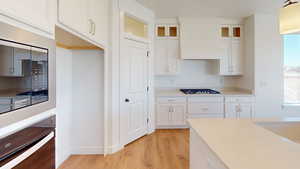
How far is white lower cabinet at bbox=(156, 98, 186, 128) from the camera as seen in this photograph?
4.03 meters

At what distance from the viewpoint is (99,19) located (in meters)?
2.36

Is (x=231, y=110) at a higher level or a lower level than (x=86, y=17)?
lower

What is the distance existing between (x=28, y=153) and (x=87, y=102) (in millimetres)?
2006

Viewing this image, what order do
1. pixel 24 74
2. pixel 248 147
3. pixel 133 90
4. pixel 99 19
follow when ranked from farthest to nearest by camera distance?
pixel 133 90, pixel 99 19, pixel 248 147, pixel 24 74

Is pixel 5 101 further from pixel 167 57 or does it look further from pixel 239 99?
pixel 239 99

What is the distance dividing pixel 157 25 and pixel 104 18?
1.88m

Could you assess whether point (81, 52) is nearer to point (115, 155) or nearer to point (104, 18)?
point (104, 18)

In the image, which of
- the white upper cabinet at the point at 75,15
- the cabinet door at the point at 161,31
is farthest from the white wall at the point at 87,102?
the cabinet door at the point at 161,31

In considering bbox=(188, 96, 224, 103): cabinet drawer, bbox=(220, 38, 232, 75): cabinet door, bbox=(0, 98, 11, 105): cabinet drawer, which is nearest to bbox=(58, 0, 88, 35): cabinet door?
bbox=(0, 98, 11, 105): cabinet drawer

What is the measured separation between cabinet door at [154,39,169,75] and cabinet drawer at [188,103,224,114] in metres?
1.00

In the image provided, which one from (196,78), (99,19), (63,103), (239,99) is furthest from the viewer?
(196,78)

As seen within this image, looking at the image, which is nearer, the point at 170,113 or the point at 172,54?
the point at 170,113

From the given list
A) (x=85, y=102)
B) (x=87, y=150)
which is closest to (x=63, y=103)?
(x=85, y=102)

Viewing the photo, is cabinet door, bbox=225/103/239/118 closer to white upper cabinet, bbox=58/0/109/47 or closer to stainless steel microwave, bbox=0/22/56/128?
white upper cabinet, bbox=58/0/109/47
